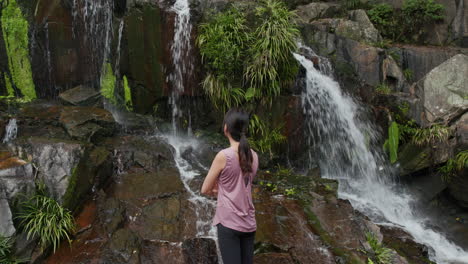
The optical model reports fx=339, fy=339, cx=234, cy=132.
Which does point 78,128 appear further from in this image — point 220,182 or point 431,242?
point 431,242

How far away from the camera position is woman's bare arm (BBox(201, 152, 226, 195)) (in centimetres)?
258

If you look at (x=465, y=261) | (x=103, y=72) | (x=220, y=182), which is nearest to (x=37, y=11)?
(x=103, y=72)

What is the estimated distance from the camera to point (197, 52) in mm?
8109

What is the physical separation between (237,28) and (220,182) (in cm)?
581

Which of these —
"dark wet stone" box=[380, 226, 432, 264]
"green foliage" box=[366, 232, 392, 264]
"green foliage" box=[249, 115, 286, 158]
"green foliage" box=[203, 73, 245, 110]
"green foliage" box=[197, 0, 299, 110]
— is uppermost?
"green foliage" box=[197, 0, 299, 110]

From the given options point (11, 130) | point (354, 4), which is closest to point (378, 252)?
point (11, 130)

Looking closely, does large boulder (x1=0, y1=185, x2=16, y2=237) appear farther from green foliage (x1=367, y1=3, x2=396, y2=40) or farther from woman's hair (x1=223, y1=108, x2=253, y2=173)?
green foliage (x1=367, y1=3, x2=396, y2=40)

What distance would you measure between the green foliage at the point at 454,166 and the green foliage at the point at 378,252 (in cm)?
394

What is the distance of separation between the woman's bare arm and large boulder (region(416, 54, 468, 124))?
314 inches

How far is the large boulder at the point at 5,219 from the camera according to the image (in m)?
4.06

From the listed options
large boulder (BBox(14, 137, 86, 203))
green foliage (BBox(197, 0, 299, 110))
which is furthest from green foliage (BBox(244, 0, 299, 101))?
large boulder (BBox(14, 137, 86, 203))

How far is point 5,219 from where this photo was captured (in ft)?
13.5

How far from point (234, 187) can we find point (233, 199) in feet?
0.31

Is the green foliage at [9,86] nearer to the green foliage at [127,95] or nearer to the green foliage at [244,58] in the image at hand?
the green foliage at [127,95]
